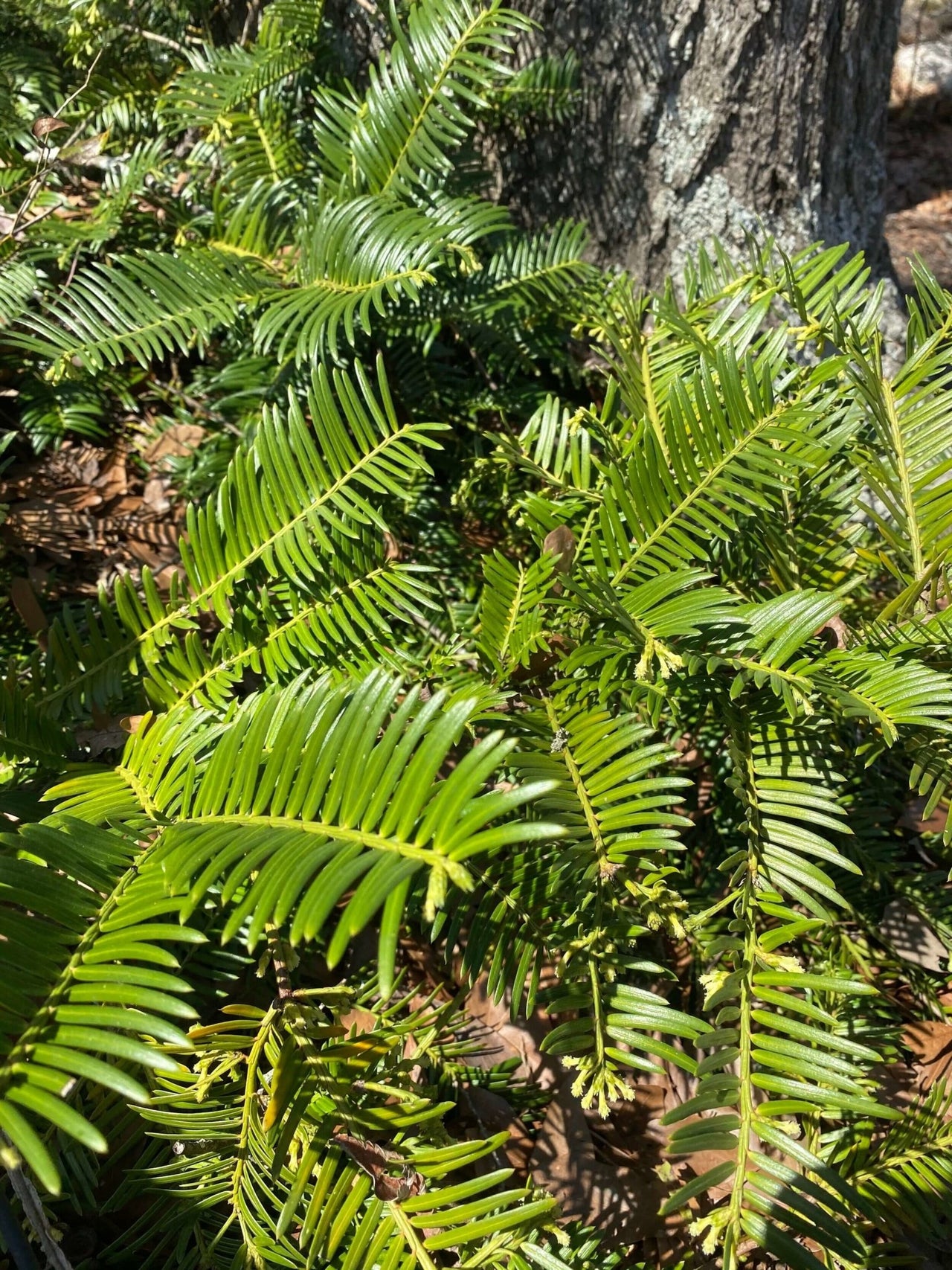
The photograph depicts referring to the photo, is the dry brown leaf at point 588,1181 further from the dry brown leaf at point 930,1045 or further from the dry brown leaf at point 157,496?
the dry brown leaf at point 157,496

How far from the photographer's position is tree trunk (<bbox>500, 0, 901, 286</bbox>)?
74.5 inches

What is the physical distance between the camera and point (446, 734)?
2.41ft

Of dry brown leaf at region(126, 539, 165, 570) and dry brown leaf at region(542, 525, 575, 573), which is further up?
dry brown leaf at region(126, 539, 165, 570)

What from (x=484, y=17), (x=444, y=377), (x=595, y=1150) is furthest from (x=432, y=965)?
(x=484, y=17)

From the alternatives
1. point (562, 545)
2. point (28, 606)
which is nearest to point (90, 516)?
point (28, 606)

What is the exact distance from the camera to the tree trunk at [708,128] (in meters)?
1.89

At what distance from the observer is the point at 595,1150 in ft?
4.34

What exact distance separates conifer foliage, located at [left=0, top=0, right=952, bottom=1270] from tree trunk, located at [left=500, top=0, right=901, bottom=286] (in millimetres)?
132

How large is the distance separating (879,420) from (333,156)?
118 cm

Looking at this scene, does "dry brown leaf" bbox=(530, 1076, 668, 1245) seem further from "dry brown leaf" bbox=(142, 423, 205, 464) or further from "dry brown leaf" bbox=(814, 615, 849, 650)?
"dry brown leaf" bbox=(142, 423, 205, 464)

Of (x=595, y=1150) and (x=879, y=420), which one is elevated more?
(x=879, y=420)

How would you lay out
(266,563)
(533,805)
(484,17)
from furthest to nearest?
(484,17) → (266,563) → (533,805)

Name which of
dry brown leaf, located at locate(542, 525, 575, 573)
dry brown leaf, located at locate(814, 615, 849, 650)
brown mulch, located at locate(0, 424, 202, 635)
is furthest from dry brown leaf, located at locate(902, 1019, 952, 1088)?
brown mulch, located at locate(0, 424, 202, 635)

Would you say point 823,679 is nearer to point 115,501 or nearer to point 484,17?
point 484,17
